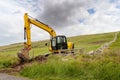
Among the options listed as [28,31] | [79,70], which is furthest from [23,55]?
[79,70]

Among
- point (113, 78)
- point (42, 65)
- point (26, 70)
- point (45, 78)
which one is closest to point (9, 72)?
point (26, 70)

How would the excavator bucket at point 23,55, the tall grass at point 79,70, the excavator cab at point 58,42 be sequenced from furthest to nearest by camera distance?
the excavator cab at point 58,42
the excavator bucket at point 23,55
the tall grass at point 79,70

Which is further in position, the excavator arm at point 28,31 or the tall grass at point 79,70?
the excavator arm at point 28,31

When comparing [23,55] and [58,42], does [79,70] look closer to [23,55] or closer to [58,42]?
[23,55]

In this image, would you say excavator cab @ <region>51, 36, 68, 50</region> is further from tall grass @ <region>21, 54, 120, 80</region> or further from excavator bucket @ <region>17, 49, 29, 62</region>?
tall grass @ <region>21, 54, 120, 80</region>

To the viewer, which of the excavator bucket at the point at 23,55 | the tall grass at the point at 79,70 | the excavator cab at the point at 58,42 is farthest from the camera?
the excavator cab at the point at 58,42

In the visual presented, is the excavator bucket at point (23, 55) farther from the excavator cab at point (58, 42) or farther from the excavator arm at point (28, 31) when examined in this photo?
the excavator cab at point (58, 42)

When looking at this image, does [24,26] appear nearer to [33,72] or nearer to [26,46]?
[26,46]

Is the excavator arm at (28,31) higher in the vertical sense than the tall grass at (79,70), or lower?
higher

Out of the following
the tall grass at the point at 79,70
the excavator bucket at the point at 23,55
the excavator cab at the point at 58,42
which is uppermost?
the excavator cab at the point at 58,42

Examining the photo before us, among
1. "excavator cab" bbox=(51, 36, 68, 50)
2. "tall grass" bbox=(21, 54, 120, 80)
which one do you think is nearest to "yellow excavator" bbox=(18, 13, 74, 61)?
"excavator cab" bbox=(51, 36, 68, 50)

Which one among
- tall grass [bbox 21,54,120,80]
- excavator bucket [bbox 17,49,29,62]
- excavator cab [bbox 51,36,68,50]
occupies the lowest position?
tall grass [bbox 21,54,120,80]

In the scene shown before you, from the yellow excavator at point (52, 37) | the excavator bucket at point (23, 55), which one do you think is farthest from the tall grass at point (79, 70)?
the yellow excavator at point (52, 37)

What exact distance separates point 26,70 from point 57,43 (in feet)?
54.1
